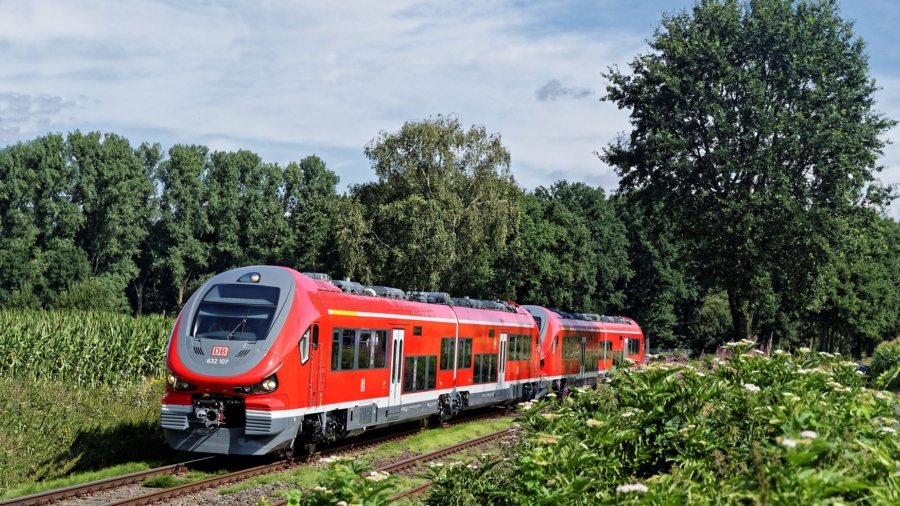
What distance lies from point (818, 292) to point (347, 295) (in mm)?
23277

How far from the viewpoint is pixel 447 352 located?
2433 centimetres

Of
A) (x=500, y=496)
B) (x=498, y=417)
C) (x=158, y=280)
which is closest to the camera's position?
(x=500, y=496)

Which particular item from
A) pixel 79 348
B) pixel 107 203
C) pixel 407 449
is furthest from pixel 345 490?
pixel 107 203

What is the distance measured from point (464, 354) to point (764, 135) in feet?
47.1

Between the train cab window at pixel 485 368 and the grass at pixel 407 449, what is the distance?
1279 millimetres

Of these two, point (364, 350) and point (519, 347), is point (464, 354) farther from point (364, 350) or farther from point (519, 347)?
point (364, 350)

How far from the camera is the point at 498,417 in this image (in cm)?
2908

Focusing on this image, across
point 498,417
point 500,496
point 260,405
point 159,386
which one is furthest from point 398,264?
point 500,496

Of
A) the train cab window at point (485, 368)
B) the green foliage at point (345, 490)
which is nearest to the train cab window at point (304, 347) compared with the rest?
the green foliage at point (345, 490)

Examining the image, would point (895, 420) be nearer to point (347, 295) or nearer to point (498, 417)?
point (347, 295)

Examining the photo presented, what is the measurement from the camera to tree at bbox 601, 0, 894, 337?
32.0m

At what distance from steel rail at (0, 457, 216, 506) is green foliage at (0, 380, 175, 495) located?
1.68 metres

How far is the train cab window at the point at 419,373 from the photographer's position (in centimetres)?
2159

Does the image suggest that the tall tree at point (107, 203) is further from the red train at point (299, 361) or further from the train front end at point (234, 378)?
the train front end at point (234, 378)
